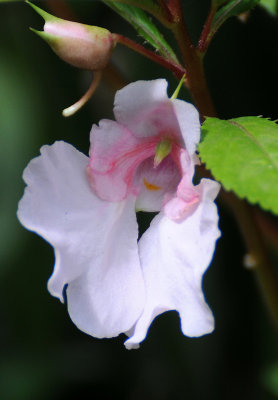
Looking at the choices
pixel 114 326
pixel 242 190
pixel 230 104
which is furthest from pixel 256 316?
pixel 242 190

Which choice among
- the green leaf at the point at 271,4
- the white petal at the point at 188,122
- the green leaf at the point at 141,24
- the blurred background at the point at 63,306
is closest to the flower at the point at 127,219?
the white petal at the point at 188,122

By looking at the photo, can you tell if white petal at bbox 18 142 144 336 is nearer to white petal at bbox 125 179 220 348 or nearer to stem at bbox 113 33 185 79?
white petal at bbox 125 179 220 348

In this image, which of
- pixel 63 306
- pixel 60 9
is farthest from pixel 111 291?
pixel 63 306

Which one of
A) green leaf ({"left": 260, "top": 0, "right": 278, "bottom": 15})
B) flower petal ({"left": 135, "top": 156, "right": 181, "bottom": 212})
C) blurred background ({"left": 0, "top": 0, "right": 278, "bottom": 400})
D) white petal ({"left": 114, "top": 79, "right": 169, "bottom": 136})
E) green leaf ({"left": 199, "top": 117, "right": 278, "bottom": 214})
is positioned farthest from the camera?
blurred background ({"left": 0, "top": 0, "right": 278, "bottom": 400})

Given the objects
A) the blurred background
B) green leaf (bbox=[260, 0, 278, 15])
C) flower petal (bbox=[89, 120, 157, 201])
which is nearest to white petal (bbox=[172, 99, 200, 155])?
flower petal (bbox=[89, 120, 157, 201])

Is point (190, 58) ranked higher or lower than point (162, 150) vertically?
higher

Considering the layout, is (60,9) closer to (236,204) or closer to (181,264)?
(236,204)
